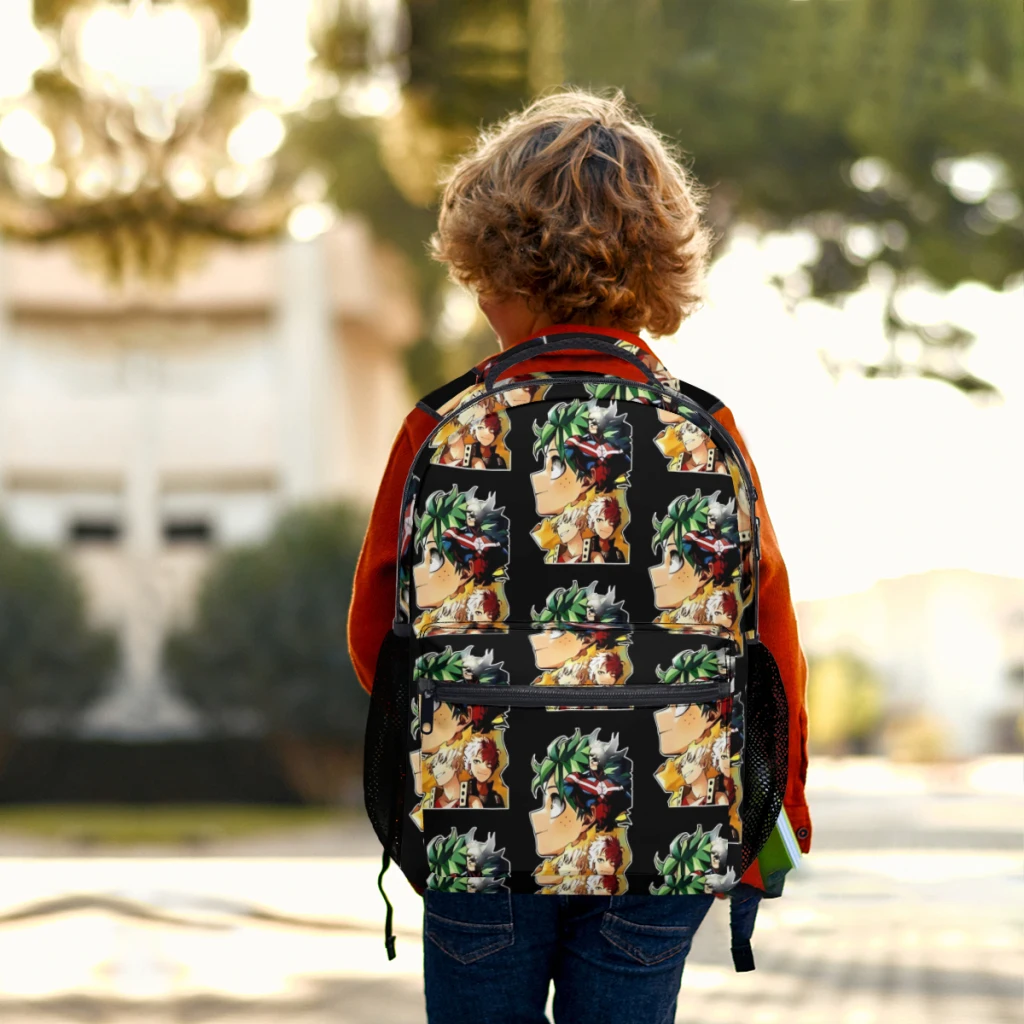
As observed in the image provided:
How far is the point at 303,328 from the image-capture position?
69.1ft

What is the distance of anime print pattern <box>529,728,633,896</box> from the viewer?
1789 mm

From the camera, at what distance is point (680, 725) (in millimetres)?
1810

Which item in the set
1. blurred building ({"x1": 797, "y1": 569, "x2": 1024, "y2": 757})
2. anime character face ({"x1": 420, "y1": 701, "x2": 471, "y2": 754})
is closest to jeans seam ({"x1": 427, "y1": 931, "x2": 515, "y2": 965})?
Result: anime character face ({"x1": 420, "y1": 701, "x2": 471, "y2": 754})

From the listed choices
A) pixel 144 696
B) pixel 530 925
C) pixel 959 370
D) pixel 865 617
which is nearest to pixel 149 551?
pixel 144 696

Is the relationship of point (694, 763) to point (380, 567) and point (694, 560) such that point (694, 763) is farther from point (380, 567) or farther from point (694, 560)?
point (380, 567)

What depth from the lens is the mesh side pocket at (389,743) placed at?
1861 mm

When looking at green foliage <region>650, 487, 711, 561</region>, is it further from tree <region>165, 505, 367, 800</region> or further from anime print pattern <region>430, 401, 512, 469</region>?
tree <region>165, 505, 367, 800</region>

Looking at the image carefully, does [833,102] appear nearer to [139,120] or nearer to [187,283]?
[139,120]

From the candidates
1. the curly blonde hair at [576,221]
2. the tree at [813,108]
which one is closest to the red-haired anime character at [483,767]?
the curly blonde hair at [576,221]

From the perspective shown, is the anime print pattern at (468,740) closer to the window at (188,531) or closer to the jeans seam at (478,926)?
the jeans seam at (478,926)

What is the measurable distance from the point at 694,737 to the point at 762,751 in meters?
0.12

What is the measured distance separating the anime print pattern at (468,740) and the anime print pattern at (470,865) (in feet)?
0.13

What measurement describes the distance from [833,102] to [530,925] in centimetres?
799

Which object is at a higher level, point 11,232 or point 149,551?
point 11,232
